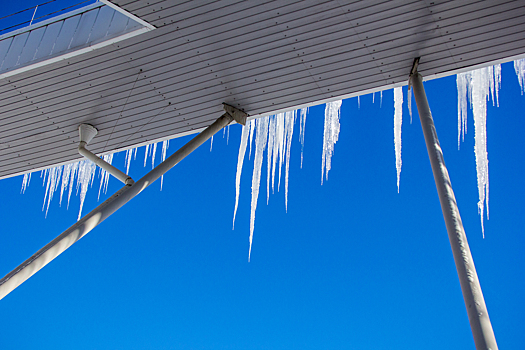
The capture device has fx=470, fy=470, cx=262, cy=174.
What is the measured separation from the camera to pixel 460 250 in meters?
3.51

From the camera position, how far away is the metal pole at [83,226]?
416cm

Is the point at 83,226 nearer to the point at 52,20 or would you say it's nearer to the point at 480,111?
the point at 52,20

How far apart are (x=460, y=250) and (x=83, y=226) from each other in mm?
3409

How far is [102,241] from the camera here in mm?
29469

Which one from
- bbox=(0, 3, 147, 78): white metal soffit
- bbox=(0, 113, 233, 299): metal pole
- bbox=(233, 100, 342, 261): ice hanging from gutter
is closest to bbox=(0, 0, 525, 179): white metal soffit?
bbox=(0, 3, 147, 78): white metal soffit

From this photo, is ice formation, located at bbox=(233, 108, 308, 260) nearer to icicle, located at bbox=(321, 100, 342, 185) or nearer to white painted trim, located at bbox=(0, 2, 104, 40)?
icicle, located at bbox=(321, 100, 342, 185)

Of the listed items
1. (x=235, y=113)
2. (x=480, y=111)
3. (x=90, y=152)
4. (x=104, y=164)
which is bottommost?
(x=104, y=164)

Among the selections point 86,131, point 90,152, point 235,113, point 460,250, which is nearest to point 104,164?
point 90,152

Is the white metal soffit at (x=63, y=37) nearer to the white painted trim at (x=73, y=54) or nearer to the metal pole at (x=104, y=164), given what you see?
the white painted trim at (x=73, y=54)

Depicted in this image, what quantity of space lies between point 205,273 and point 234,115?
78.0ft

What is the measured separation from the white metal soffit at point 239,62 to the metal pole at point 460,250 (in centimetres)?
71

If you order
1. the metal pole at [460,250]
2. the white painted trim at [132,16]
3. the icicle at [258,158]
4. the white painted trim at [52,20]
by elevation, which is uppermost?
the icicle at [258,158]

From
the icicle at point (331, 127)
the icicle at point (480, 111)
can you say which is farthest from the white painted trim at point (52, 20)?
the icicle at point (480, 111)

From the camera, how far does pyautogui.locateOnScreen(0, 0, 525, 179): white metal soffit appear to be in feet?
14.8
